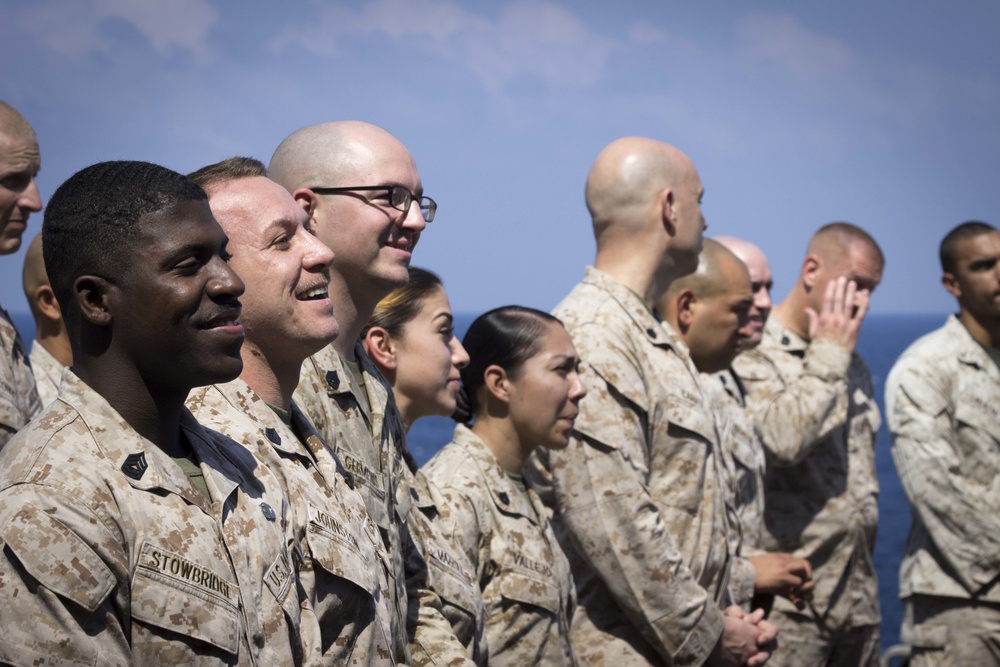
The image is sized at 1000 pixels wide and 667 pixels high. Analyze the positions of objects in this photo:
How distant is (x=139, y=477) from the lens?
2.00 meters

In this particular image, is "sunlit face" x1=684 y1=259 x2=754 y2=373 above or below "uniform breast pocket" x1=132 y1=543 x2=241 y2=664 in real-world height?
above

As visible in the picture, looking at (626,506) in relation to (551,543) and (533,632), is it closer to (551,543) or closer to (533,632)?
(551,543)

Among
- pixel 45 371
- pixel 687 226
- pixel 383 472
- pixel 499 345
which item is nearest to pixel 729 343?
pixel 687 226

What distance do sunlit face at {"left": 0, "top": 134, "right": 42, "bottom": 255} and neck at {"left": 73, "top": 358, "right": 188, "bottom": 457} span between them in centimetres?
182

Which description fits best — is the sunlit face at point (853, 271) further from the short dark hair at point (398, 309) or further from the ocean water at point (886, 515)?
the short dark hair at point (398, 309)

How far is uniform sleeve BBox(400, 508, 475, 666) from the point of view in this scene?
3.12m

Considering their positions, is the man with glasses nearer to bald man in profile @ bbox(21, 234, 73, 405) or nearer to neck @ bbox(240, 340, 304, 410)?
neck @ bbox(240, 340, 304, 410)

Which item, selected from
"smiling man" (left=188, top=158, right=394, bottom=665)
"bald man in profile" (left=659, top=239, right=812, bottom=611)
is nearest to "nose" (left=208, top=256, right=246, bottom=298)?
"smiling man" (left=188, top=158, right=394, bottom=665)

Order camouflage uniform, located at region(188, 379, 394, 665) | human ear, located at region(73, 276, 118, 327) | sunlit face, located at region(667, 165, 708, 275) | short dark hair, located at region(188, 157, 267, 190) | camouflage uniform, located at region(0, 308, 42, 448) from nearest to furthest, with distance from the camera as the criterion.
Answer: human ear, located at region(73, 276, 118, 327)
camouflage uniform, located at region(188, 379, 394, 665)
short dark hair, located at region(188, 157, 267, 190)
camouflage uniform, located at region(0, 308, 42, 448)
sunlit face, located at region(667, 165, 708, 275)

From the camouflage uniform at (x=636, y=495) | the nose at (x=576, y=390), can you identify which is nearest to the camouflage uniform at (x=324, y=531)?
the nose at (x=576, y=390)

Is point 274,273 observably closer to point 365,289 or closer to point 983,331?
point 365,289

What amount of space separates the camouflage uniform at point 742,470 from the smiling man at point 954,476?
123cm

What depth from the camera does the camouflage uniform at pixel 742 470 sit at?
4.90m

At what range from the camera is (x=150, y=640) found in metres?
1.92
